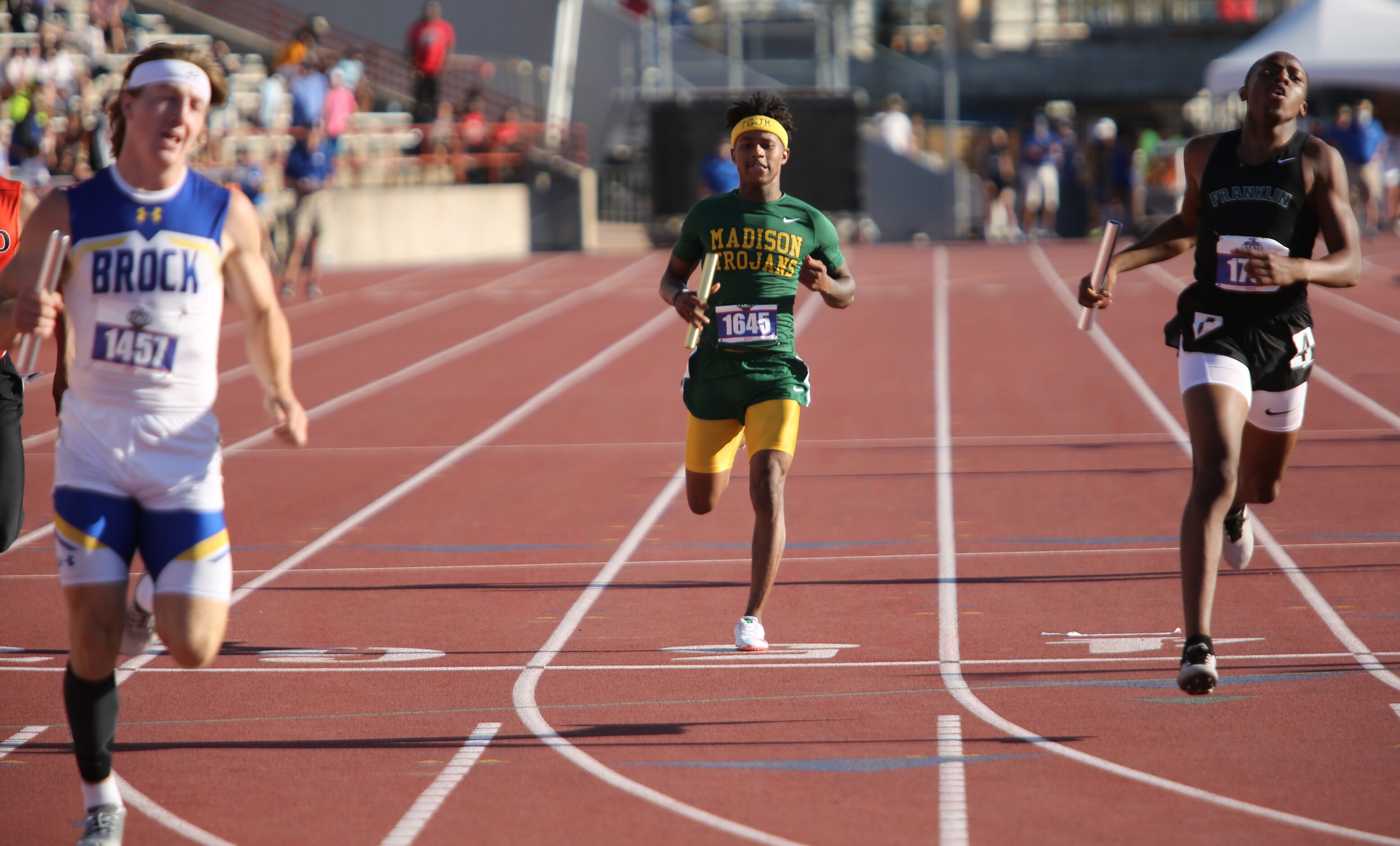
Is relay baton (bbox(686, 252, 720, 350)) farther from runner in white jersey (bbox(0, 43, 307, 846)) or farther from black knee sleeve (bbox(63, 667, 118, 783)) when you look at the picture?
black knee sleeve (bbox(63, 667, 118, 783))

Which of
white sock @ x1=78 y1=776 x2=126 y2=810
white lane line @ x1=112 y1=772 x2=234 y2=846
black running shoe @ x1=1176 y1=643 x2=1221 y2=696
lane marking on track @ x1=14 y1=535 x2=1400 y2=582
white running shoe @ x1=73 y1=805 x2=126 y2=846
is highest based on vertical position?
black running shoe @ x1=1176 y1=643 x2=1221 y2=696

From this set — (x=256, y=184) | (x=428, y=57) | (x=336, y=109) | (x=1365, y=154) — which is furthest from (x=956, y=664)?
(x=428, y=57)

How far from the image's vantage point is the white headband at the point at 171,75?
415cm

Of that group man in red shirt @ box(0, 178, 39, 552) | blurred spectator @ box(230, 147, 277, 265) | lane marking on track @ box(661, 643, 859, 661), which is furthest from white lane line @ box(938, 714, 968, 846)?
blurred spectator @ box(230, 147, 277, 265)

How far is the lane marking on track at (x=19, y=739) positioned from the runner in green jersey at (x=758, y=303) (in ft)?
7.79

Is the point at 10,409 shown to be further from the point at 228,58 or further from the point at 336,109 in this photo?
the point at 228,58

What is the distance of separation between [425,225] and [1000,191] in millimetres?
9280

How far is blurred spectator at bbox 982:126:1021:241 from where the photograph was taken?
2720 cm

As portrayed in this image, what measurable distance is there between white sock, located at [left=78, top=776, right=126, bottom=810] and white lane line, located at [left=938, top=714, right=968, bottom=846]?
2.03 meters

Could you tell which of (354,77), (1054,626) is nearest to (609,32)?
(354,77)

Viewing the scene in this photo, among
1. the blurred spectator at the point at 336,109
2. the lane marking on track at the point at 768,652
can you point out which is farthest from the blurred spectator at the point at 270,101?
the lane marking on track at the point at 768,652

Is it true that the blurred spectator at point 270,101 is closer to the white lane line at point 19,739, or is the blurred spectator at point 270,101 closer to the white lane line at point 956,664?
the white lane line at point 956,664

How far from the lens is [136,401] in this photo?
4.11 meters

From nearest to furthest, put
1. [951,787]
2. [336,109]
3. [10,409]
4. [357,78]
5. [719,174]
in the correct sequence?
[951,787] → [10,409] → [719,174] → [336,109] → [357,78]
